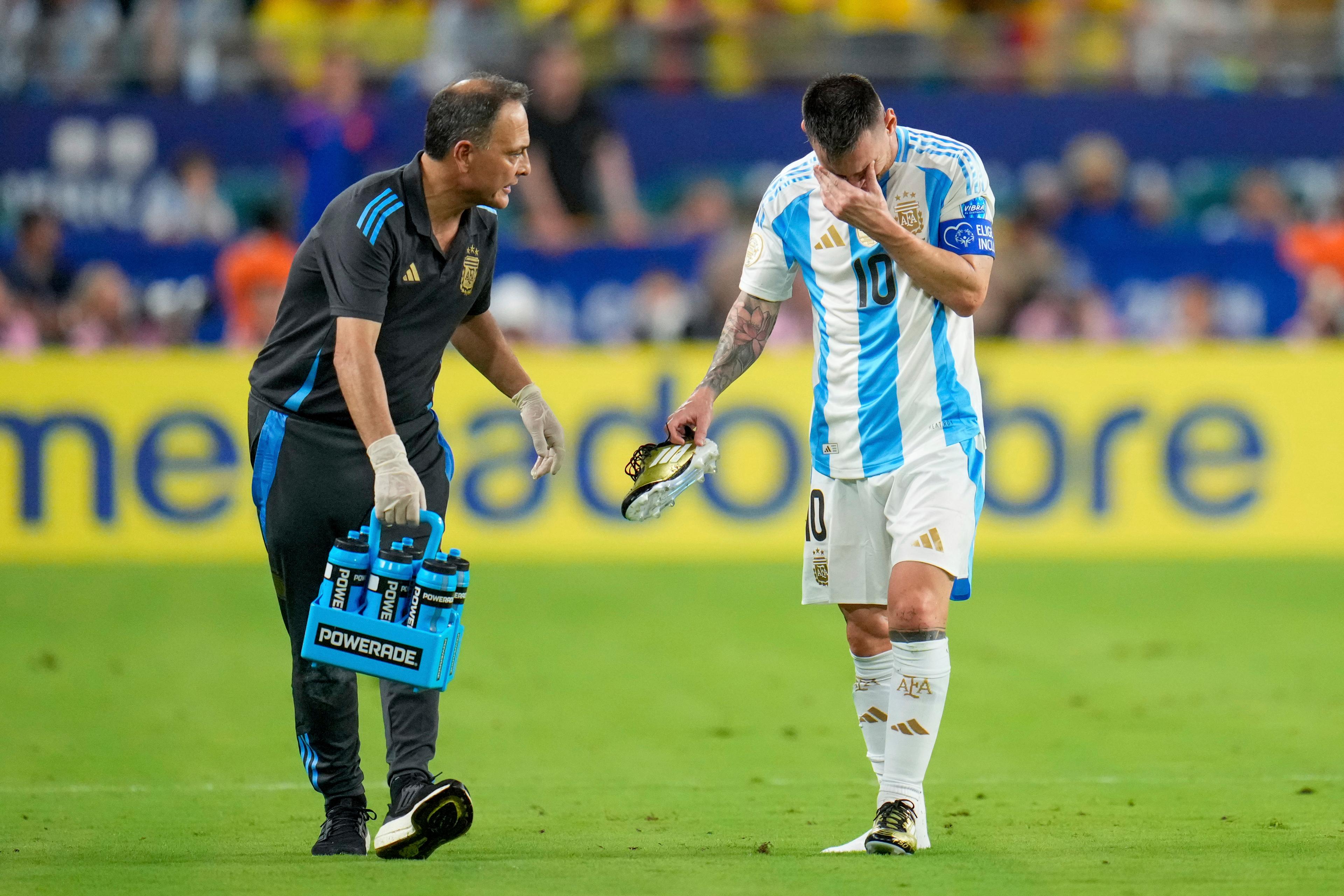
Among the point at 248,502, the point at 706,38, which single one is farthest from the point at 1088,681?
the point at 706,38

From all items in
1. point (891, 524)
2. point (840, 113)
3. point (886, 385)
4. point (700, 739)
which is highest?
point (840, 113)

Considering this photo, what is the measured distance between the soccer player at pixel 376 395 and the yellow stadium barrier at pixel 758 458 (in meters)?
7.04

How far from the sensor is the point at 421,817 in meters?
5.12

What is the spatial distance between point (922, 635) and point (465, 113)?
2111 mm

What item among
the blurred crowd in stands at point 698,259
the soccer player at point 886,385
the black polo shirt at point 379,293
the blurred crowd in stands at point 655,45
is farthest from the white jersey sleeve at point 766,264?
the blurred crowd in stands at point 655,45

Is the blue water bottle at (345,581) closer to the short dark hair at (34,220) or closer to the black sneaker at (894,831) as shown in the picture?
the black sneaker at (894,831)

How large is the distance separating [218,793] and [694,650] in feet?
12.1

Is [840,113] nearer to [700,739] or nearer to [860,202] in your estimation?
[860,202]

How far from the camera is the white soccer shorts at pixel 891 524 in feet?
17.9

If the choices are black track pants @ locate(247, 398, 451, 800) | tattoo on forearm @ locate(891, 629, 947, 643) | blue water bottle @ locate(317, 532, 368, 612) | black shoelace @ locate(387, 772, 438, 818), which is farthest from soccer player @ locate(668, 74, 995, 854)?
black shoelace @ locate(387, 772, 438, 818)

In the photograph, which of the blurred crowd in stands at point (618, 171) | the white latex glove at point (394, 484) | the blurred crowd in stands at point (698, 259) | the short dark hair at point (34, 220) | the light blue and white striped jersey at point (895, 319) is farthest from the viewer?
the short dark hair at point (34, 220)

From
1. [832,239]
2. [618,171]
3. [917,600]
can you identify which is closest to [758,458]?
[618,171]

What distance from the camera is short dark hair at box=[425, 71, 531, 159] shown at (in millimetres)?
5203

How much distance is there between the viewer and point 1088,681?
8680 mm
